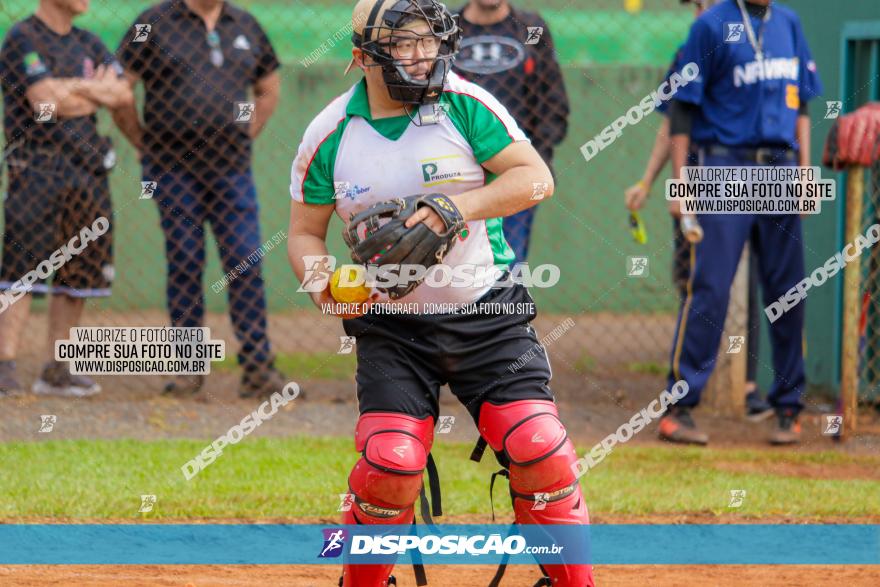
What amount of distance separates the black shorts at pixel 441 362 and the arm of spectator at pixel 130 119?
3.79 meters

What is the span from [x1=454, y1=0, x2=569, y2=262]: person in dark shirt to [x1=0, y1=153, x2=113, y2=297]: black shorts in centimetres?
228

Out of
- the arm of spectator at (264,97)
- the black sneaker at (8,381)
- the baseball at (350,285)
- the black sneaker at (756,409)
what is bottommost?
the black sneaker at (756,409)

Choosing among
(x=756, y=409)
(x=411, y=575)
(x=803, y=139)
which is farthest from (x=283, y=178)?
(x=411, y=575)

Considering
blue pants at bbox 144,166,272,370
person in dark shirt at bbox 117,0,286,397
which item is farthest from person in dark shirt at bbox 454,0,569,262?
blue pants at bbox 144,166,272,370

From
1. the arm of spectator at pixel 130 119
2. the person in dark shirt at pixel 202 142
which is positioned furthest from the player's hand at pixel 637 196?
the arm of spectator at pixel 130 119

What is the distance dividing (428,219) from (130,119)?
420cm

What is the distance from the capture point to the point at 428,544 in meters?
4.48

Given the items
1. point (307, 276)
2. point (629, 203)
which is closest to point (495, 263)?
point (307, 276)

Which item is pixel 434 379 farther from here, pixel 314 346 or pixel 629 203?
pixel 314 346

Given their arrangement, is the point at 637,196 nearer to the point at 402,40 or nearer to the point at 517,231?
the point at 517,231

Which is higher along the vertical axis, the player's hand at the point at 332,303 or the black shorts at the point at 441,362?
the player's hand at the point at 332,303

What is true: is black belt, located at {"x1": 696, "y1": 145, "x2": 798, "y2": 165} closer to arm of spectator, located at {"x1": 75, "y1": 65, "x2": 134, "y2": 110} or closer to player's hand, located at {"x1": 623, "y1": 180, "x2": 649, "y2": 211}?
player's hand, located at {"x1": 623, "y1": 180, "x2": 649, "y2": 211}

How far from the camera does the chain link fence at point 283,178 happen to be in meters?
7.20

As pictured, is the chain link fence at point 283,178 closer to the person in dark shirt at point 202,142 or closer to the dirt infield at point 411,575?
the person in dark shirt at point 202,142
